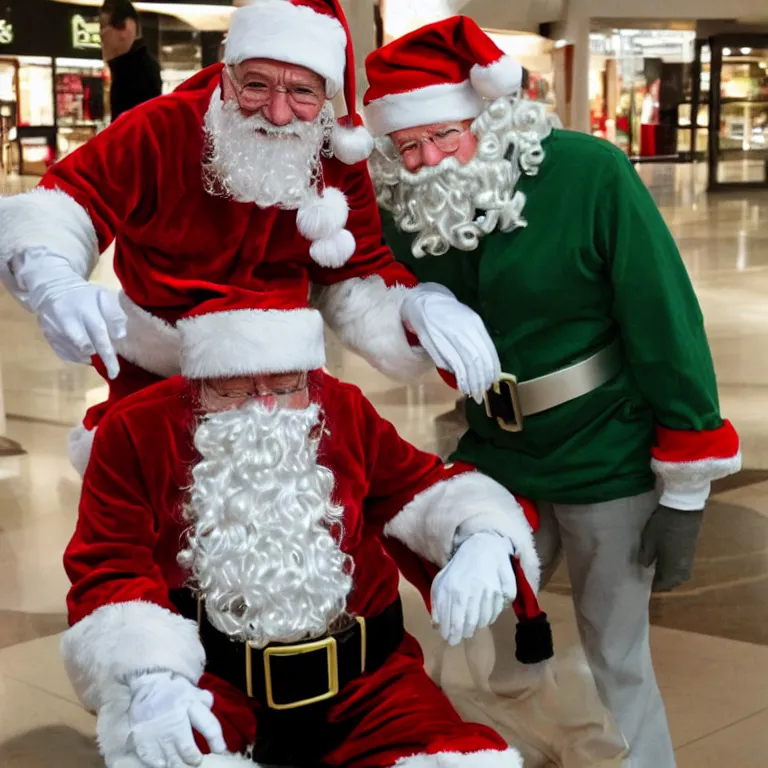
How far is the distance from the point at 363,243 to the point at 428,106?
0.27m

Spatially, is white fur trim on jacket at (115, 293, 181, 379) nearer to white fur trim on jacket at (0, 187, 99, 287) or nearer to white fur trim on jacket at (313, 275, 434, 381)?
white fur trim on jacket at (0, 187, 99, 287)

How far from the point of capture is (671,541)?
1.95 metres

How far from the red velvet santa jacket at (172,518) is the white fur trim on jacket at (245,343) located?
88 millimetres

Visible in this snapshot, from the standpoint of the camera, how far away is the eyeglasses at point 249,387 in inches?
68.1

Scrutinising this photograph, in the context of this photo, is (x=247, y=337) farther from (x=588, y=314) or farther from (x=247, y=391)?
(x=588, y=314)

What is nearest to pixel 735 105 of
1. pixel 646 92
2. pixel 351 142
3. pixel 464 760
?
pixel 646 92

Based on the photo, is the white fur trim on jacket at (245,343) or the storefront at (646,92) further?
the storefront at (646,92)

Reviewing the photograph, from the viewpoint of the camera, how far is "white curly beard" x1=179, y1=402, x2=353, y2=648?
170cm

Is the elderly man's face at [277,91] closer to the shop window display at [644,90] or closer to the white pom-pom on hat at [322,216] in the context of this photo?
the white pom-pom on hat at [322,216]

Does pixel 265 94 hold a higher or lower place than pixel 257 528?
higher

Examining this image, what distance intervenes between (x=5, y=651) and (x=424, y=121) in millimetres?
1876

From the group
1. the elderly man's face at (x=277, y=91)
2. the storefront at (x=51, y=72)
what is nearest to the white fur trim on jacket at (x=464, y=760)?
the elderly man's face at (x=277, y=91)

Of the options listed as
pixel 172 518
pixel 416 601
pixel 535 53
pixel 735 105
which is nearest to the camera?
pixel 172 518

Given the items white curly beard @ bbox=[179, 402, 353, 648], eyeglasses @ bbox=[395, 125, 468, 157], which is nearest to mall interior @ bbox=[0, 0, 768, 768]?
eyeglasses @ bbox=[395, 125, 468, 157]
